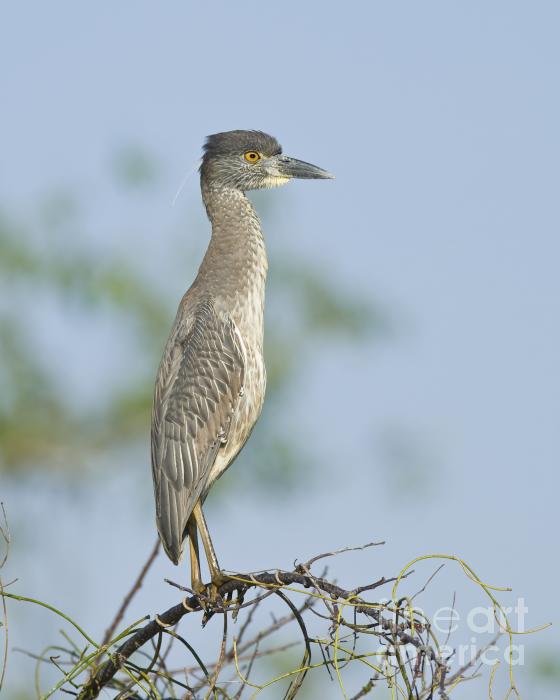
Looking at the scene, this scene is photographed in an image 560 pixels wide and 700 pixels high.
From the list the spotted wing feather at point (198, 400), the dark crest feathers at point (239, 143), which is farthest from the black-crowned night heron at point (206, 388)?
the dark crest feathers at point (239, 143)

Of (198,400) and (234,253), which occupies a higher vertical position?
(234,253)

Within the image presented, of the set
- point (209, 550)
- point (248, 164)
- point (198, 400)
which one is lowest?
point (209, 550)

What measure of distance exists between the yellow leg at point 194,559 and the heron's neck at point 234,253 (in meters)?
0.76

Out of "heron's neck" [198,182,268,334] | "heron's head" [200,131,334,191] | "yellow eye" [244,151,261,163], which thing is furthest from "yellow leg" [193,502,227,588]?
"yellow eye" [244,151,261,163]

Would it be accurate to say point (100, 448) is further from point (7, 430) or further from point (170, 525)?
point (170, 525)

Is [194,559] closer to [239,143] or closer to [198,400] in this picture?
[198,400]

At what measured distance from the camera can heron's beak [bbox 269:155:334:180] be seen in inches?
187

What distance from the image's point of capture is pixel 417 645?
2.17 metres

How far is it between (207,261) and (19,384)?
8751 mm

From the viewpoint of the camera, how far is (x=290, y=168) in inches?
189

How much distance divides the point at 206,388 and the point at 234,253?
1.84 feet

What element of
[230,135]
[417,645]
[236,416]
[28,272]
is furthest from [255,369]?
[28,272]

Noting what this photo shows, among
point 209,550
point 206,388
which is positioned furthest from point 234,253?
point 209,550

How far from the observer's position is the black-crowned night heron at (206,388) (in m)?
3.97
